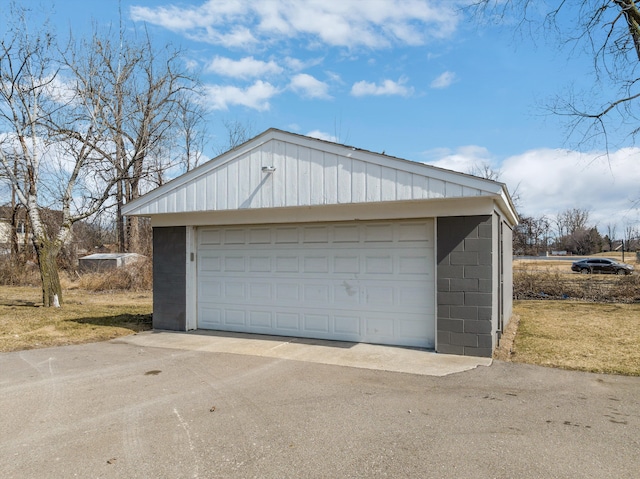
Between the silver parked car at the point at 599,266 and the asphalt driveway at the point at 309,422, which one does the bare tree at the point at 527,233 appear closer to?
the silver parked car at the point at 599,266

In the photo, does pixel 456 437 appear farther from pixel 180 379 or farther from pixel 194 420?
pixel 180 379

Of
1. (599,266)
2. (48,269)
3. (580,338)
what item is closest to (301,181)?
(580,338)

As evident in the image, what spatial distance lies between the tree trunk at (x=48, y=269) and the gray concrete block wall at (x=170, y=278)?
4639mm

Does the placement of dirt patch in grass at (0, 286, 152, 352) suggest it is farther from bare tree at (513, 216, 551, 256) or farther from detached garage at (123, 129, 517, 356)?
bare tree at (513, 216, 551, 256)

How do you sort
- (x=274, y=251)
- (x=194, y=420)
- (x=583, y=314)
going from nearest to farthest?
(x=194, y=420), (x=274, y=251), (x=583, y=314)

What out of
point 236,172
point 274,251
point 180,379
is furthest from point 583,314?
point 180,379

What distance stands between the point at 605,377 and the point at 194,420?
494 cm

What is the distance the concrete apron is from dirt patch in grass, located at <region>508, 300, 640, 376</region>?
1.21 metres

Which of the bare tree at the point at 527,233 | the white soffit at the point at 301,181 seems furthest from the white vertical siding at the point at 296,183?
the bare tree at the point at 527,233

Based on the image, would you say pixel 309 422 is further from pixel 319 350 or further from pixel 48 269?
pixel 48 269

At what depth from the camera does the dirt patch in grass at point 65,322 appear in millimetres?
7992

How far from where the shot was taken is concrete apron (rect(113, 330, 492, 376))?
6066 mm

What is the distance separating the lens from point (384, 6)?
939 centimetres

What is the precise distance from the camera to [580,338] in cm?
808
